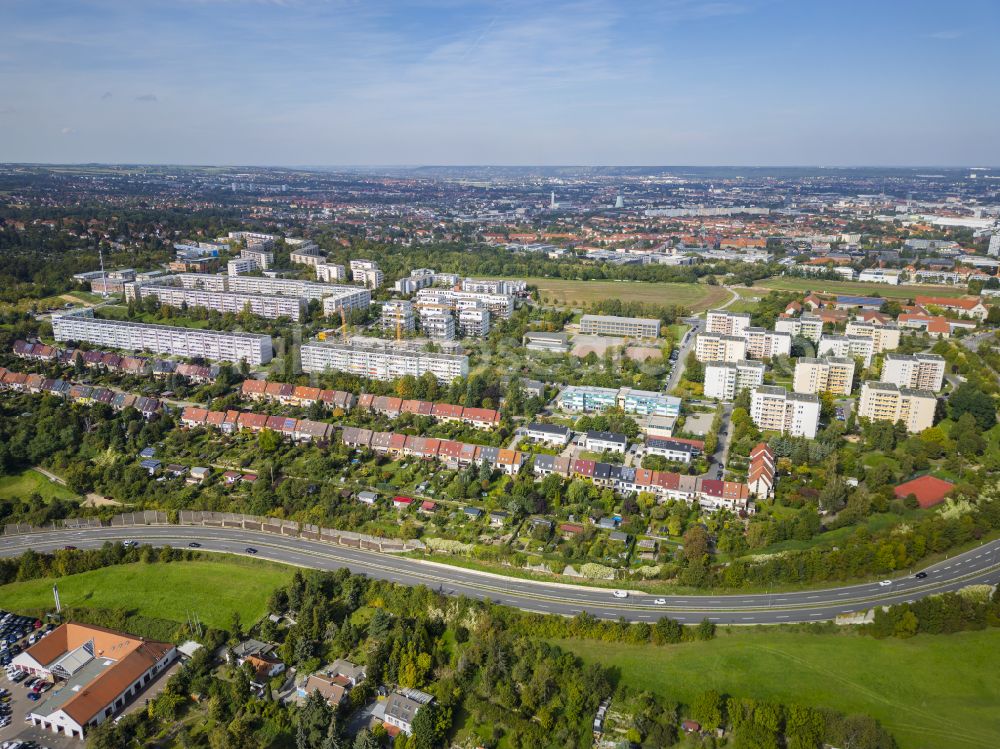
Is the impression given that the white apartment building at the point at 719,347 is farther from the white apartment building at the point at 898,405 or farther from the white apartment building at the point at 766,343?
the white apartment building at the point at 898,405

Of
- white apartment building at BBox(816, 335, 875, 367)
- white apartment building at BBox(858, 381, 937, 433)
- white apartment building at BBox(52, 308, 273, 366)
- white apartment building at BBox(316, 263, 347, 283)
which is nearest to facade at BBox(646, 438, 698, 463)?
white apartment building at BBox(858, 381, 937, 433)

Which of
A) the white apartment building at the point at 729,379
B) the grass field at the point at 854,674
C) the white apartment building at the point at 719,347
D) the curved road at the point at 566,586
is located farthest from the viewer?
the white apartment building at the point at 719,347

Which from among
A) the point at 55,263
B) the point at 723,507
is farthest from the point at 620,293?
the point at 55,263

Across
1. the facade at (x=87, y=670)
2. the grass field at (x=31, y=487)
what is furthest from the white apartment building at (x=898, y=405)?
the grass field at (x=31, y=487)

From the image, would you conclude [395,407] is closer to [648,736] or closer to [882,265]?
[648,736]

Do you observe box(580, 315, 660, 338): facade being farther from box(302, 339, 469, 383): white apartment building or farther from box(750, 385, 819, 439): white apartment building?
box(750, 385, 819, 439): white apartment building

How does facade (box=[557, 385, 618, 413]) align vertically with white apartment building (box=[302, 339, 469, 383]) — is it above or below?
below
